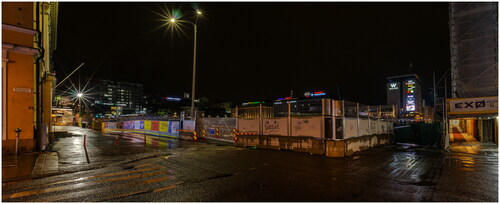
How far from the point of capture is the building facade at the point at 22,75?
1105 cm

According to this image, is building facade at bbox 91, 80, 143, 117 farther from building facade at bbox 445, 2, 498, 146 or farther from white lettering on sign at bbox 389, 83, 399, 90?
building facade at bbox 445, 2, 498, 146

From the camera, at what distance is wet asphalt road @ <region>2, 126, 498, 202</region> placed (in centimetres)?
568

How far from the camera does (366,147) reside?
48.3ft

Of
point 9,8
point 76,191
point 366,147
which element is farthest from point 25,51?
point 366,147

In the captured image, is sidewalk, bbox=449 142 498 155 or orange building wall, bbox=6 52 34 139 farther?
sidewalk, bbox=449 142 498 155

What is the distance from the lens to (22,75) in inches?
449

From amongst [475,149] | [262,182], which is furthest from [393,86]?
[262,182]

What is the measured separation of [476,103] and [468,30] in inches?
379

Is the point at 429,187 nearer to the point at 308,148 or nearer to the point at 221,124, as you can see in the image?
the point at 308,148

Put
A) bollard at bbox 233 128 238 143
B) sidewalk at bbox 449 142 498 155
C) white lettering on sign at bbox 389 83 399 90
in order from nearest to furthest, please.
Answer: sidewalk at bbox 449 142 498 155 → bollard at bbox 233 128 238 143 → white lettering on sign at bbox 389 83 399 90

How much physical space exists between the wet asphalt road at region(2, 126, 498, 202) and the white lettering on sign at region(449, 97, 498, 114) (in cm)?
532

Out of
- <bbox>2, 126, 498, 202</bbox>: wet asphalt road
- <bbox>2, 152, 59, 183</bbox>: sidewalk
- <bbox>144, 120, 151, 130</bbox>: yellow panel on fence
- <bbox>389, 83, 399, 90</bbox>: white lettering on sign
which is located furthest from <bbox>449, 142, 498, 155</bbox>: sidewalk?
<bbox>389, 83, 399, 90</bbox>: white lettering on sign

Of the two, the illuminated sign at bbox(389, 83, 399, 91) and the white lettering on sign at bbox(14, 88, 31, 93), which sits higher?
the illuminated sign at bbox(389, 83, 399, 91)

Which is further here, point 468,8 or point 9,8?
point 468,8
